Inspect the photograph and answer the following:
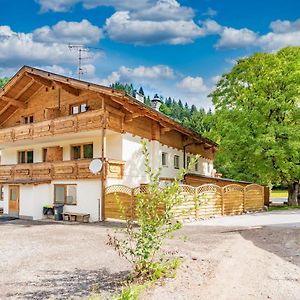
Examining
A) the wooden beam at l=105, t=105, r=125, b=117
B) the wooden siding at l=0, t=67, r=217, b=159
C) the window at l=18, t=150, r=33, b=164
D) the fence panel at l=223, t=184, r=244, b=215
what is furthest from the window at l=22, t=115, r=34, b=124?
the fence panel at l=223, t=184, r=244, b=215

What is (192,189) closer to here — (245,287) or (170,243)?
(170,243)

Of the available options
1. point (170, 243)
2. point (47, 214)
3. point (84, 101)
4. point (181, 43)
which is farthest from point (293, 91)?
point (47, 214)

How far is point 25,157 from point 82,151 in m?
6.23

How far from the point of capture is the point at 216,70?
29.7 m

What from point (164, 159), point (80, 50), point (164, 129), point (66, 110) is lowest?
point (164, 159)

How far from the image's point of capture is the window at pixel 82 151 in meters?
20.1

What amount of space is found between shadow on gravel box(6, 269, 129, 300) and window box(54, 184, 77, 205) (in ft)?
39.2

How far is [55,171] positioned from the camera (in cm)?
1970

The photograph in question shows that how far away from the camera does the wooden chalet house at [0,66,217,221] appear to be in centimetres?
1817

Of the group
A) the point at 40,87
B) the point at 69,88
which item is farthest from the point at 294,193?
the point at 40,87

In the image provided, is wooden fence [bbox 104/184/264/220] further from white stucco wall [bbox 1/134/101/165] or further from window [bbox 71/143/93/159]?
window [bbox 71/143/93/159]

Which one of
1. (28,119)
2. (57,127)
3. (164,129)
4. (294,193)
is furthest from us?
(294,193)

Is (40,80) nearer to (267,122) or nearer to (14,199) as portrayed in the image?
(14,199)

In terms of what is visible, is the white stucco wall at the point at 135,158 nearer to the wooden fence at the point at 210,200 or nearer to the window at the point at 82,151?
the wooden fence at the point at 210,200
